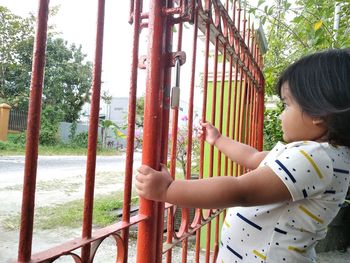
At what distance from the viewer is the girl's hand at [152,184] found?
889 millimetres

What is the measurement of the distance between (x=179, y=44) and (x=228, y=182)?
552mm

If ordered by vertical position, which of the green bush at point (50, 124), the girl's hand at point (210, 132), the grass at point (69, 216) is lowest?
the grass at point (69, 216)

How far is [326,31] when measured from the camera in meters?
2.62

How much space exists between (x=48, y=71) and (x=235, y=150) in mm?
17814

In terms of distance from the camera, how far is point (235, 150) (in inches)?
58.7

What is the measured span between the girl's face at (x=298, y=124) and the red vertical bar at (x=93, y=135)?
576 millimetres

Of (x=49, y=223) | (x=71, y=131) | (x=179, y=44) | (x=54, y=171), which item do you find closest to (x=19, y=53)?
(x=54, y=171)

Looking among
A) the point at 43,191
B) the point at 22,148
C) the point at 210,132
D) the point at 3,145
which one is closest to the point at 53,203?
the point at 43,191

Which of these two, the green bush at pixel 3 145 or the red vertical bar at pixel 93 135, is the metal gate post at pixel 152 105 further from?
the green bush at pixel 3 145

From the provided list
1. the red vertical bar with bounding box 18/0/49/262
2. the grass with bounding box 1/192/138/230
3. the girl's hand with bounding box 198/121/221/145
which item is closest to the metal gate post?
the red vertical bar with bounding box 18/0/49/262

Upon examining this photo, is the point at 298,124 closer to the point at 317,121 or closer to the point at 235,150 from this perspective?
the point at 317,121

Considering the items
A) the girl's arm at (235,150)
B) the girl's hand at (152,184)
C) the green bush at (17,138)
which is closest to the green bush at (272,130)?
the girl's arm at (235,150)

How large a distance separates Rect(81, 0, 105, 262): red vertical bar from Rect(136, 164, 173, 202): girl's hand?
0.43ft

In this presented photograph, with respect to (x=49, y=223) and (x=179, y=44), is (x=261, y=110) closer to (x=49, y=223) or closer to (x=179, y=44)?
(x=179, y=44)
